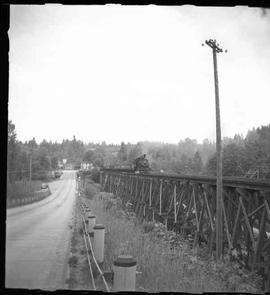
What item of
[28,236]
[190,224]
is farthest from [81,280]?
[190,224]

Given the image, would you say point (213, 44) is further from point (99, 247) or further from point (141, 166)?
point (141, 166)

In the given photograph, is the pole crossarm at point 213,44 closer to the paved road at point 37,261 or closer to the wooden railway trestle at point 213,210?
the wooden railway trestle at point 213,210

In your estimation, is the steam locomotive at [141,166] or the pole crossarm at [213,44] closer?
the pole crossarm at [213,44]

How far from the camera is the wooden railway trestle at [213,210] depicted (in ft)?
28.5

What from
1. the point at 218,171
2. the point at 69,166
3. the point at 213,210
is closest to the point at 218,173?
the point at 218,171

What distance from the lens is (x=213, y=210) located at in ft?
39.8

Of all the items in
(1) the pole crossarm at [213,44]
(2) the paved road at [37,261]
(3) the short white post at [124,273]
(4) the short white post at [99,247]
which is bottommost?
(2) the paved road at [37,261]

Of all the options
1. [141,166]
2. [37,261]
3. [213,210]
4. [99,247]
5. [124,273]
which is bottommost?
[37,261]

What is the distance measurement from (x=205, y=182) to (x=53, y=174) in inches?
3256

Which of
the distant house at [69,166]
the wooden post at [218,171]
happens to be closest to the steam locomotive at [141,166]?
the wooden post at [218,171]

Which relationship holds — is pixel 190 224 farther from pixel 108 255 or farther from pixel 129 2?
pixel 129 2

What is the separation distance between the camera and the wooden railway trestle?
28.5ft

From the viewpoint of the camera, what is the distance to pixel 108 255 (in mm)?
6863

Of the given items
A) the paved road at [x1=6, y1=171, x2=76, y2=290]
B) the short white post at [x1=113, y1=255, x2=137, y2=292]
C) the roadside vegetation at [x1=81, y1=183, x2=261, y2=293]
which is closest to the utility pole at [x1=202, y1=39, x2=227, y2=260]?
the roadside vegetation at [x1=81, y1=183, x2=261, y2=293]
